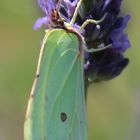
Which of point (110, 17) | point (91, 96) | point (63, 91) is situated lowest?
point (63, 91)

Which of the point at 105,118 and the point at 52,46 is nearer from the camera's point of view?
the point at 52,46

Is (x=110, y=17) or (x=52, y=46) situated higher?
(x=110, y=17)

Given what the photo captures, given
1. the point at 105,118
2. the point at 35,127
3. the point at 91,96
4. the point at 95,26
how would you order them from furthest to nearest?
the point at 91,96
the point at 105,118
the point at 95,26
the point at 35,127

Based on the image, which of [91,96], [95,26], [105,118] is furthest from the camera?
[91,96]

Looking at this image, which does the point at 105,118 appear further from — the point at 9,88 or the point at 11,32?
the point at 11,32

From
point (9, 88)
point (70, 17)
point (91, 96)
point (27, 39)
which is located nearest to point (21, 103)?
point (9, 88)

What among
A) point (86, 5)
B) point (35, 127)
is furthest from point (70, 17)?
point (35, 127)
